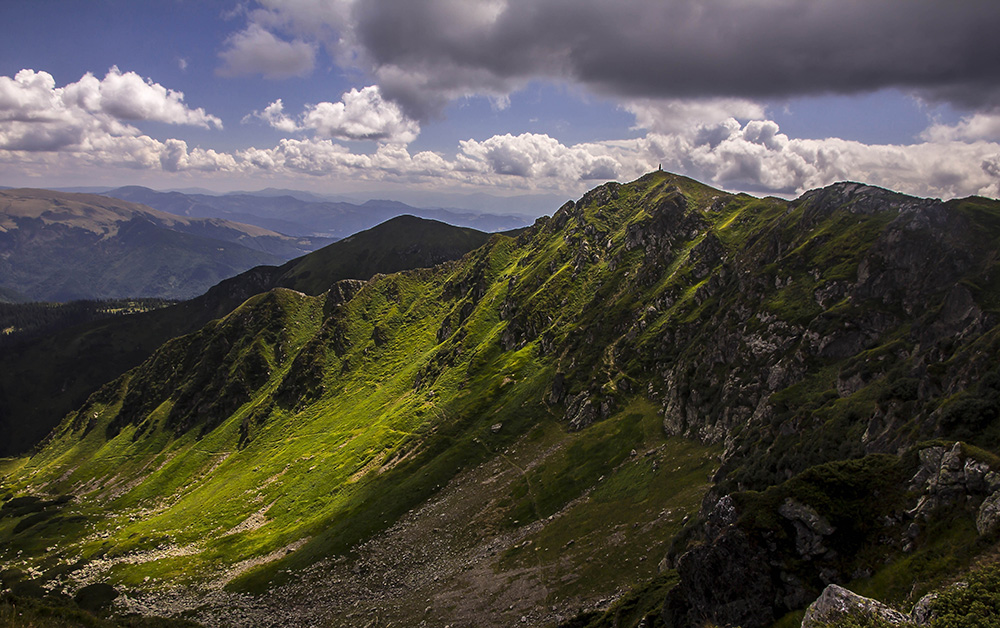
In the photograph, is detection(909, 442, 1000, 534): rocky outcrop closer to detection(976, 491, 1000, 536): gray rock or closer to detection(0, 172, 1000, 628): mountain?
detection(976, 491, 1000, 536): gray rock

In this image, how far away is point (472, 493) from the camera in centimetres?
12544

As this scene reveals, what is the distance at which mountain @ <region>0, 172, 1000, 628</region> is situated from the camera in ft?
140

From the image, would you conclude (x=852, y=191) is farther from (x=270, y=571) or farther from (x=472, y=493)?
(x=270, y=571)

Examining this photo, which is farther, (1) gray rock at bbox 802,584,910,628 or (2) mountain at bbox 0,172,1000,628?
(2) mountain at bbox 0,172,1000,628

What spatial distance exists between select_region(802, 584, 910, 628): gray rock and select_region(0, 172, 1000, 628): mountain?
2.07 metres

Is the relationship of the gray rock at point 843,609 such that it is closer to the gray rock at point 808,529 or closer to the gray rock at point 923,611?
the gray rock at point 923,611

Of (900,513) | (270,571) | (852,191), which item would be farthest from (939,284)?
(270,571)

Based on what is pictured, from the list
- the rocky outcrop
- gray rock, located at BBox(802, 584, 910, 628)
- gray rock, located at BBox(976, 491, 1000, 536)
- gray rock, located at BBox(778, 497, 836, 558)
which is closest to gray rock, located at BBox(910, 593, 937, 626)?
gray rock, located at BBox(802, 584, 910, 628)

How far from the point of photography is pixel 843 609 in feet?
103

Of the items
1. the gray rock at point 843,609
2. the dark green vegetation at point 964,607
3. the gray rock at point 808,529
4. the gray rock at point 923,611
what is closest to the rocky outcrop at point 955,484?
the dark green vegetation at point 964,607

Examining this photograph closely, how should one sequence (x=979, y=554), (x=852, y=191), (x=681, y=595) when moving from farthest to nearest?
(x=852, y=191) < (x=681, y=595) < (x=979, y=554)

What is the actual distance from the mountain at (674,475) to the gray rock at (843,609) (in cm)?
207

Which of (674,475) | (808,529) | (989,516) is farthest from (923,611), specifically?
(674,475)

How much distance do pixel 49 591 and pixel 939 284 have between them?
229973 millimetres
